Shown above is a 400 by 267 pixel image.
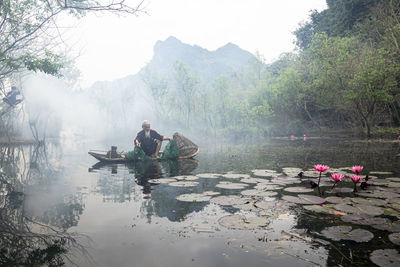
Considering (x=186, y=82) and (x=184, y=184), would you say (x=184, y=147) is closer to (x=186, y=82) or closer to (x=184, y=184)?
(x=184, y=184)

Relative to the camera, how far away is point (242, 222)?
3.21 meters

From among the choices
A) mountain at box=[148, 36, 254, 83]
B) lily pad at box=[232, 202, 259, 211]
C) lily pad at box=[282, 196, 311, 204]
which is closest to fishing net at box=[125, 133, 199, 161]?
lily pad at box=[232, 202, 259, 211]

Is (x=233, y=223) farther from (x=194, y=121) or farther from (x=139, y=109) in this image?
(x=139, y=109)

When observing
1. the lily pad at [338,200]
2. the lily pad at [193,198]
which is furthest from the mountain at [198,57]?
the lily pad at [338,200]

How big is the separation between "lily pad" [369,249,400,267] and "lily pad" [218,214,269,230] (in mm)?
1197

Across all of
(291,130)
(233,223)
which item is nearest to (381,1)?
(291,130)

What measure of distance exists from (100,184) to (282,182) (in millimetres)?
4536

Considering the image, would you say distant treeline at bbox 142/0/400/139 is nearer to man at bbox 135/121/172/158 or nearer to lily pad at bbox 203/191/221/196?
man at bbox 135/121/172/158

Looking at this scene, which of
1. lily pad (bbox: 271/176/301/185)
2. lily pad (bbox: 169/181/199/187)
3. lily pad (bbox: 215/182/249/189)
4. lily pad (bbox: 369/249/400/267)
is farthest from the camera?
lily pad (bbox: 169/181/199/187)

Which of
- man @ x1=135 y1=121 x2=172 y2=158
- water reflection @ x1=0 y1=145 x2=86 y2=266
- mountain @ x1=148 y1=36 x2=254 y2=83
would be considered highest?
mountain @ x1=148 y1=36 x2=254 y2=83

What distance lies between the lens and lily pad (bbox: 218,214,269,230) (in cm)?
310

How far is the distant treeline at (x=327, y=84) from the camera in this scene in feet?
66.2

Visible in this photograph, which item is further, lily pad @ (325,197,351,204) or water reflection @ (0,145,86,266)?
lily pad @ (325,197,351,204)


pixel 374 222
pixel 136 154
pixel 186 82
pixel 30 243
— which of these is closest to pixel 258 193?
pixel 374 222
